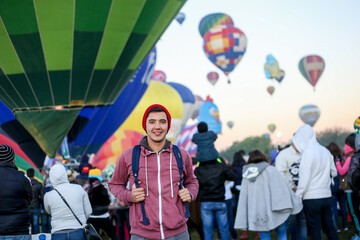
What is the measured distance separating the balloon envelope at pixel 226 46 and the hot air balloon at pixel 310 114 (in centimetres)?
521

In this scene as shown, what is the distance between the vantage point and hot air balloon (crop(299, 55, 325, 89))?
29438 mm

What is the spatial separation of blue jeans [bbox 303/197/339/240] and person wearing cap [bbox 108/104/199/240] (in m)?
2.37

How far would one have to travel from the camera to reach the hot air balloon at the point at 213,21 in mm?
29984

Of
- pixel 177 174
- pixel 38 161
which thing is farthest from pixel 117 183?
pixel 38 161

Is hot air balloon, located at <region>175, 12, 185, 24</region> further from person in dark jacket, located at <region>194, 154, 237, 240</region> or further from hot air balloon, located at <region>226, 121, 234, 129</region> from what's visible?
person in dark jacket, located at <region>194, 154, 237, 240</region>

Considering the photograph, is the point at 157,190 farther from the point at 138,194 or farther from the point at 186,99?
the point at 186,99

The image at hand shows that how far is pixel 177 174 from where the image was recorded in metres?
2.80

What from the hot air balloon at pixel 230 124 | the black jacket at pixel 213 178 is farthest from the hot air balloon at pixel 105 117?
the hot air balloon at pixel 230 124

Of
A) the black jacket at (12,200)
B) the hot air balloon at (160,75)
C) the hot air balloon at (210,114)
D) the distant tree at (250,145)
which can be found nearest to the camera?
the black jacket at (12,200)

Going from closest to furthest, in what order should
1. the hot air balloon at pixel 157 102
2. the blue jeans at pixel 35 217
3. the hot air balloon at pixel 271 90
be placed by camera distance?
the blue jeans at pixel 35 217
the hot air balloon at pixel 157 102
the hot air balloon at pixel 271 90

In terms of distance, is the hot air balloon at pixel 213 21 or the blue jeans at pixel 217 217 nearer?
the blue jeans at pixel 217 217

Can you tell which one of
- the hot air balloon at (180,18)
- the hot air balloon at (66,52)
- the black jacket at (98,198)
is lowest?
the black jacket at (98,198)

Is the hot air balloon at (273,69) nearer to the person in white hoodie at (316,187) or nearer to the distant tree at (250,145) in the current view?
the person in white hoodie at (316,187)

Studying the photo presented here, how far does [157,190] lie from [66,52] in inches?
331
